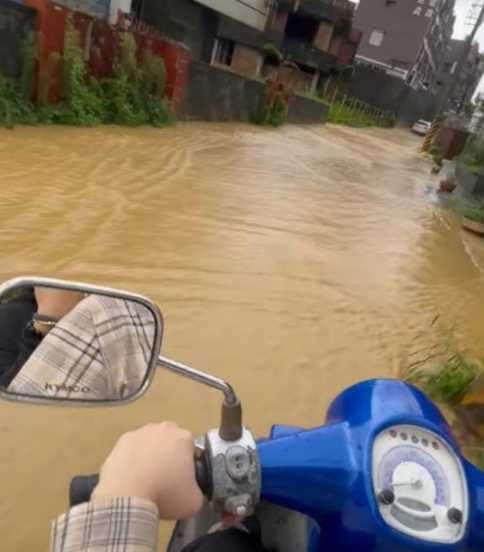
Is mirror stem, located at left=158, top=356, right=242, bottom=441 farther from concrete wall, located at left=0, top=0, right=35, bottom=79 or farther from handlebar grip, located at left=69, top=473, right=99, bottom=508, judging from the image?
concrete wall, located at left=0, top=0, right=35, bottom=79

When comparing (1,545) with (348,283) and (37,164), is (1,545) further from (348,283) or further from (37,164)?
(37,164)

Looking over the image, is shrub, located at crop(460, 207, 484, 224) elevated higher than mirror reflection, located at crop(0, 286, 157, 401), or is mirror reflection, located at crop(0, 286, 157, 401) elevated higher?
mirror reflection, located at crop(0, 286, 157, 401)

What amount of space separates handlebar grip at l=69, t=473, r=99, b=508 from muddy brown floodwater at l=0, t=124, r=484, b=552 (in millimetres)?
1345

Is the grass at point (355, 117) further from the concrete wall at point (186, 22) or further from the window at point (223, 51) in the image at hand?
the concrete wall at point (186, 22)

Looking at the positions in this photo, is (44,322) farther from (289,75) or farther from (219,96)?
(289,75)

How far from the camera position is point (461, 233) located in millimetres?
8047

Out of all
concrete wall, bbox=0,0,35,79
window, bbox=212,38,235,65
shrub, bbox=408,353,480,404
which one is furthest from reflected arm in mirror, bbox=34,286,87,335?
window, bbox=212,38,235,65

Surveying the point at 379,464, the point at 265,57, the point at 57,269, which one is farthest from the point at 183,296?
the point at 265,57

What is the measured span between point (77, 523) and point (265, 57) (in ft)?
86.4

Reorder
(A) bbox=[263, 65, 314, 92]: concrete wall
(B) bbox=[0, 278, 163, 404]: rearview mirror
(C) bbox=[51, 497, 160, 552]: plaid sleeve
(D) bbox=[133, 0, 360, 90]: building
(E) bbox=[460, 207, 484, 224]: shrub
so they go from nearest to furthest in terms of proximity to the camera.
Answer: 1. (C) bbox=[51, 497, 160, 552]: plaid sleeve
2. (B) bbox=[0, 278, 163, 404]: rearview mirror
3. (E) bbox=[460, 207, 484, 224]: shrub
4. (D) bbox=[133, 0, 360, 90]: building
5. (A) bbox=[263, 65, 314, 92]: concrete wall

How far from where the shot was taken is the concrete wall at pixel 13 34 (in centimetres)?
784

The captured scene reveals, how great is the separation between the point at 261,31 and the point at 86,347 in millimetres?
25450

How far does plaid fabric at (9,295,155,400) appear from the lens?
0.96 m

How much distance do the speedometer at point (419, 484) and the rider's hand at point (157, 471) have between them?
30cm
